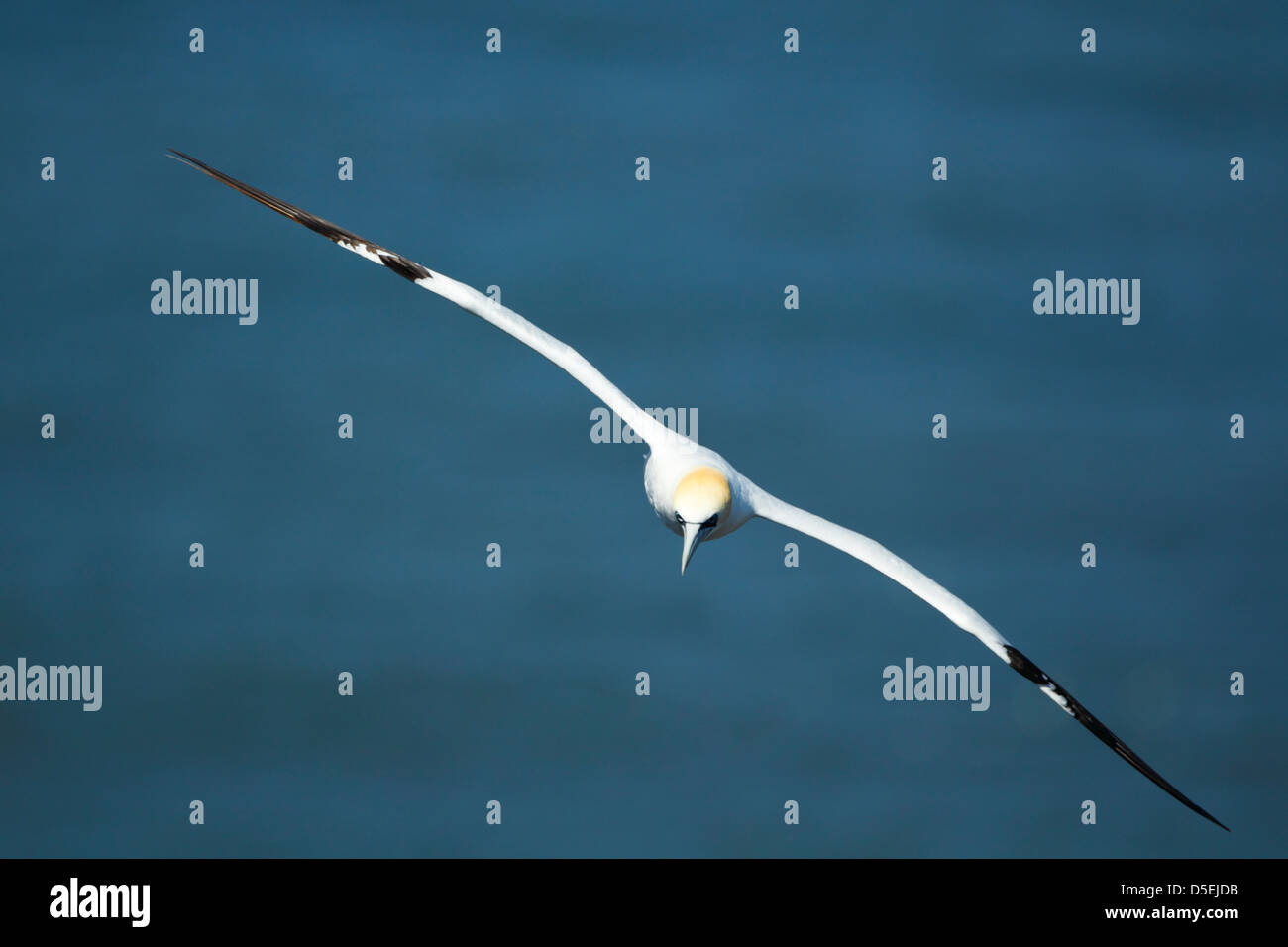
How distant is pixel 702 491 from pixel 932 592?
1942 mm

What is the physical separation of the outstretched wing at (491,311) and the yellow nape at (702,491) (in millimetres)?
622

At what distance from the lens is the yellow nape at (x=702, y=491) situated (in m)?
10.5

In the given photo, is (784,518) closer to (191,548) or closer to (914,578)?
(914,578)

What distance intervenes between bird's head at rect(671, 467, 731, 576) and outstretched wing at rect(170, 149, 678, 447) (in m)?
0.66

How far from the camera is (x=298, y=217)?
11680 mm

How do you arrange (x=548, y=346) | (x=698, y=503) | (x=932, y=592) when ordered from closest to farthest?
(x=698, y=503)
(x=932, y=592)
(x=548, y=346)

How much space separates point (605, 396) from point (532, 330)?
2.44ft

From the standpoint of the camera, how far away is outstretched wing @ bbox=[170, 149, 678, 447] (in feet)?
37.1

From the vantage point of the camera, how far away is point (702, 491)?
10.5 meters

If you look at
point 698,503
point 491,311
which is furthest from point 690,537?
point 491,311

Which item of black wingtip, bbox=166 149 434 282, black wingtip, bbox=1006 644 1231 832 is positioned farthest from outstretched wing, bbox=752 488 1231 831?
black wingtip, bbox=166 149 434 282

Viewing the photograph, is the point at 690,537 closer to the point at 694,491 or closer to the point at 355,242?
the point at 694,491

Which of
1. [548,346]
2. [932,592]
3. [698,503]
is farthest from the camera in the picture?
[548,346]

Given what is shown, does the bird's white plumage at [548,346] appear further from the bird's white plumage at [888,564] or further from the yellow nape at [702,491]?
the bird's white plumage at [888,564]
